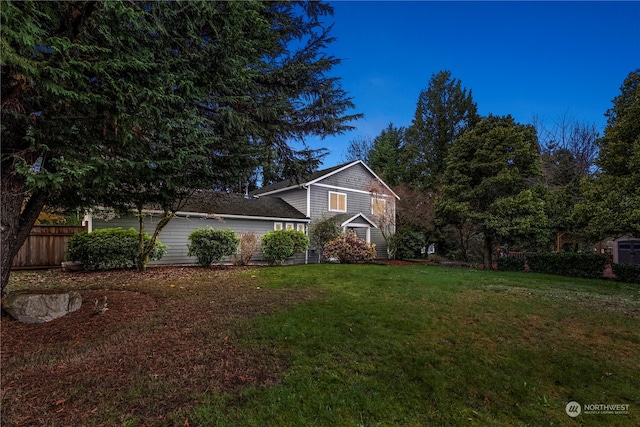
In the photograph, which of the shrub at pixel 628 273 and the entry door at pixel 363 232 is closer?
the shrub at pixel 628 273

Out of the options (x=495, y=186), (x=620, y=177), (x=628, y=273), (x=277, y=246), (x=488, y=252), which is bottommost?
(x=628, y=273)

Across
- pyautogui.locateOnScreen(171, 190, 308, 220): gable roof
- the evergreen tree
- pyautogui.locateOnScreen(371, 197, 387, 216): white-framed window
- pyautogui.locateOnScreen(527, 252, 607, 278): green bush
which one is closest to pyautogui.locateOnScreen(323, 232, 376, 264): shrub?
pyautogui.locateOnScreen(171, 190, 308, 220): gable roof

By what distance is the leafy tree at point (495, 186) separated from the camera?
13539 millimetres

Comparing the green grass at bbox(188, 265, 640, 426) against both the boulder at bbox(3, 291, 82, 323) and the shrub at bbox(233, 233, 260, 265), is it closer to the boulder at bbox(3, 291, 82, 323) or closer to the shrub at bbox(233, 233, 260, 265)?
the boulder at bbox(3, 291, 82, 323)

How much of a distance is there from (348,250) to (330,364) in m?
10.8

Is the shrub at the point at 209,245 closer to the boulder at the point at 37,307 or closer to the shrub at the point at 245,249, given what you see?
the shrub at the point at 245,249

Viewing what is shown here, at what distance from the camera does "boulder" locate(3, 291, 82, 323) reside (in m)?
4.45

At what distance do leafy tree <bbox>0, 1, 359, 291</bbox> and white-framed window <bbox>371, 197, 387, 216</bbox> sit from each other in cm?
1481

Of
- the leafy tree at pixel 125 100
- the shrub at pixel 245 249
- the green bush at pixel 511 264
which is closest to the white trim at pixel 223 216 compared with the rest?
the shrub at pixel 245 249

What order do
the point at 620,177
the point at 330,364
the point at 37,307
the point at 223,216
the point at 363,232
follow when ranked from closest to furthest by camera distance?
the point at 330,364, the point at 37,307, the point at 620,177, the point at 223,216, the point at 363,232

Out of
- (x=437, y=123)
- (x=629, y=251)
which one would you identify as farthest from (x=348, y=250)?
(x=437, y=123)

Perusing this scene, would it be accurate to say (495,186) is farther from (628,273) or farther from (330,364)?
(330,364)

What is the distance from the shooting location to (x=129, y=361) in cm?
345

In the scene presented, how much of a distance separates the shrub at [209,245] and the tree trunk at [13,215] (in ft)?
22.1
